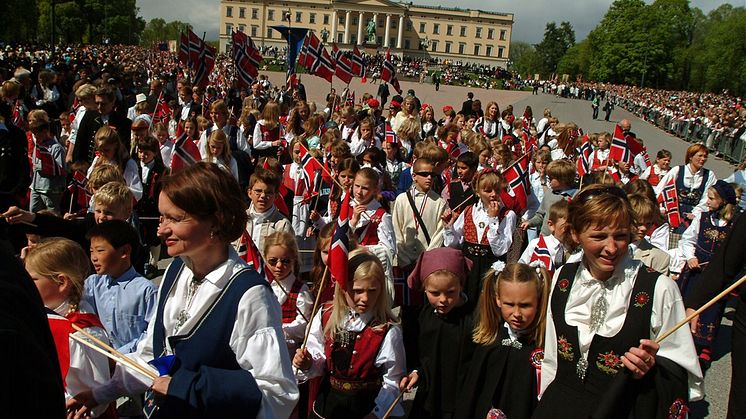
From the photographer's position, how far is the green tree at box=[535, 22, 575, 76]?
122m

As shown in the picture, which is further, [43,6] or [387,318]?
[43,6]

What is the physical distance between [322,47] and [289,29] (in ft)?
3.34

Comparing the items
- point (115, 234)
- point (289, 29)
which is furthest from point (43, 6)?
point (115, 234)

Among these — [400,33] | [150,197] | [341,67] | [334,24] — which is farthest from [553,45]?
[150,197]

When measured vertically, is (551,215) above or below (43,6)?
below

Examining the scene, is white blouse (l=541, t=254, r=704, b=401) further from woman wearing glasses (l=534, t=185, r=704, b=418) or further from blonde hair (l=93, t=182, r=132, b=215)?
blonde hair (l=93, t=182, r=132, b=215)

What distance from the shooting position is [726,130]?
78.6 ft

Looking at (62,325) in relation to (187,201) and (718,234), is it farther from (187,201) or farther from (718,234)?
(718,234)

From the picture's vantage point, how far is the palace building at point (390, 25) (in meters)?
139

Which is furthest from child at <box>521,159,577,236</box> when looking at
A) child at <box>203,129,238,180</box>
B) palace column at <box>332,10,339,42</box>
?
palace column at <box>332,10,339,42</box>

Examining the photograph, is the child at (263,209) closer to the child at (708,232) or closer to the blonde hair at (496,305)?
the blonde hair at (496,305)

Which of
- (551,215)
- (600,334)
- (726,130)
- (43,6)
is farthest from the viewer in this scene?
(43,6)

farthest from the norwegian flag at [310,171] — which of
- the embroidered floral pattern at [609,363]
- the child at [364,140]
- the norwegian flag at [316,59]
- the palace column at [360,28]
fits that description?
the palace column at [360,28]

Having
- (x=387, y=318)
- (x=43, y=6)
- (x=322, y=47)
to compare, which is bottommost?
(x=387, y=318)
